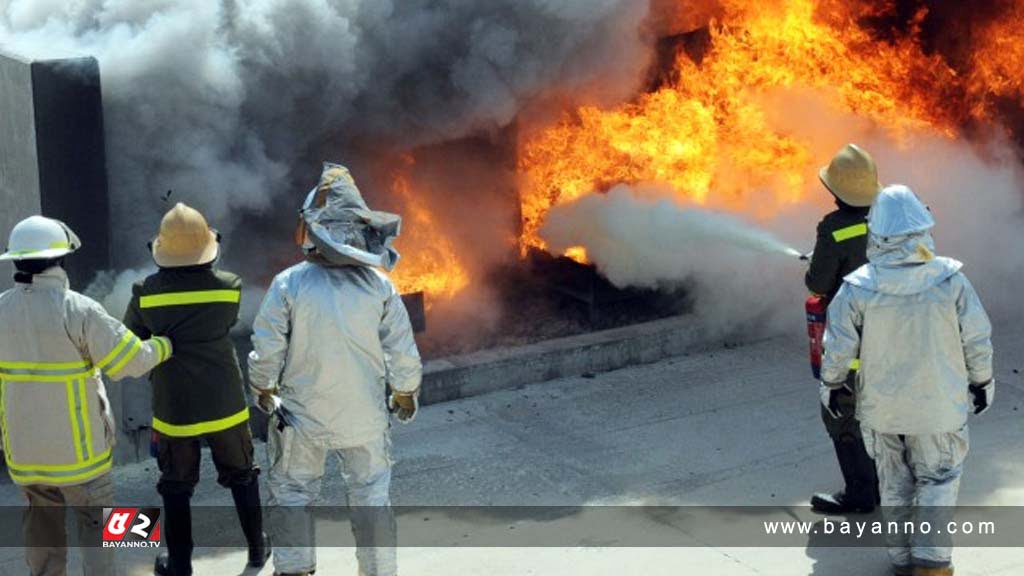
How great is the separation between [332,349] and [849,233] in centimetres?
229

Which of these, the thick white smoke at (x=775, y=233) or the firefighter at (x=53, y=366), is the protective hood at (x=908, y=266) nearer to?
the thick white smoke at (x=775, y=233)

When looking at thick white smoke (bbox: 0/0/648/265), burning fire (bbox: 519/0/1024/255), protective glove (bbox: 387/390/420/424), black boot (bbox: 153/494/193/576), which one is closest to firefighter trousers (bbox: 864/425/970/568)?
protective glove (bbox: 387/390/420/424)

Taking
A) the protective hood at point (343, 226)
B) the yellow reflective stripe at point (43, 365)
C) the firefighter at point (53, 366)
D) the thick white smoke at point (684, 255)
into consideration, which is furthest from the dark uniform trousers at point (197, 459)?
the thick white smoke at point (684, 255)

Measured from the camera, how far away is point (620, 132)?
862cm

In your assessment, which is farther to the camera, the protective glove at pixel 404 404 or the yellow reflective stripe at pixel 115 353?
the protective glove at pixel 404 404

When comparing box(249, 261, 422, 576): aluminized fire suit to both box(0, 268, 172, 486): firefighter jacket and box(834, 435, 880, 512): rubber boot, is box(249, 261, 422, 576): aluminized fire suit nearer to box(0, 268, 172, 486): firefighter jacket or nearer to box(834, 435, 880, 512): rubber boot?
box(0, 268, 172, 486): firefighter jacket

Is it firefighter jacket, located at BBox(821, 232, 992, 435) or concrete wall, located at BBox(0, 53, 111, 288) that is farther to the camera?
concrete wall, located at BBox(0, 53, 111, 288)

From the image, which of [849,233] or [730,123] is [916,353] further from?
[730,123]

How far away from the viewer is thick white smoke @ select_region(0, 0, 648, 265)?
7000mm

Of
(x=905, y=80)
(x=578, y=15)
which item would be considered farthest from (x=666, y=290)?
(x=905, y=80)

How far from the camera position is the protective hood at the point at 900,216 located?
4.76 m

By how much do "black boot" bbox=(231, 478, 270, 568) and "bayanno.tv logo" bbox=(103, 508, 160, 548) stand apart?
52cm

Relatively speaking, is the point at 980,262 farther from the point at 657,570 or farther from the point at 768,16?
the point at 657,570

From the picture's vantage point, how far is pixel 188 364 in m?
5.00
